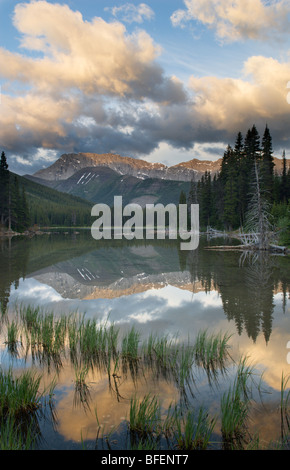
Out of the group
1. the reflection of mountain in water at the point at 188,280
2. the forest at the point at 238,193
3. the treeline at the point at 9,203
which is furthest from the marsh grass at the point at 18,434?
the treeline at the point at 9,203

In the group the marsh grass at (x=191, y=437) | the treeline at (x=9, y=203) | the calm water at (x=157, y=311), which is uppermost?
the treeline at (x=9, y=203)

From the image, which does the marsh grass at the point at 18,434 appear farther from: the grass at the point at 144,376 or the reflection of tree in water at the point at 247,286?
the reflection of tree in water at the point at 247,286

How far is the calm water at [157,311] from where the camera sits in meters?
5.72

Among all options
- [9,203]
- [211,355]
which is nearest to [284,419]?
[211,355]

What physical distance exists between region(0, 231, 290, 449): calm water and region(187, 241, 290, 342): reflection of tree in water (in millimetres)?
41

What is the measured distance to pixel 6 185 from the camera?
79500 mm

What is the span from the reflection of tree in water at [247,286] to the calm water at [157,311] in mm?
41

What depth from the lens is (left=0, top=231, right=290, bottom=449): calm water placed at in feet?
18.8

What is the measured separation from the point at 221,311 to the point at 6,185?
79887 millimetres

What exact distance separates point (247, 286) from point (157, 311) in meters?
7.20

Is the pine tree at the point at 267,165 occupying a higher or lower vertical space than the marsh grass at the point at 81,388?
higher

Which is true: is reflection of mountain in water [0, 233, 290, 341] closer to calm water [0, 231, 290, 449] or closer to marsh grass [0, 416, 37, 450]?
calm water [0, 231, 290, 449]
